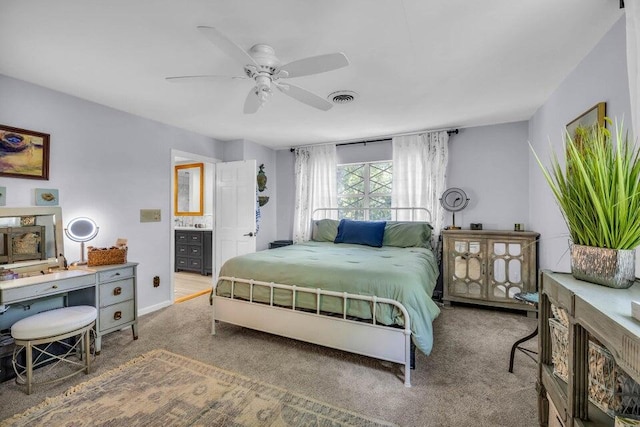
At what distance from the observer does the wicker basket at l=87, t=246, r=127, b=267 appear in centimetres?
270

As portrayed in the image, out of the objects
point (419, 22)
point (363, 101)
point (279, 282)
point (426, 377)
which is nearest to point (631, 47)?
point (419, 22)

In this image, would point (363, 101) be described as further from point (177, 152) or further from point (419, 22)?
point (177, 152)

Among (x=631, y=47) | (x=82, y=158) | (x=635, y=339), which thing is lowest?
(x=635, y=339)

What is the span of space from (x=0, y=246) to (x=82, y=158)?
3.36 feet

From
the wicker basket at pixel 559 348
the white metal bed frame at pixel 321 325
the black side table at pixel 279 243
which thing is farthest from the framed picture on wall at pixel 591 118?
the black side table at pixel 279 243

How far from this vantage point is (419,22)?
5.79 feet

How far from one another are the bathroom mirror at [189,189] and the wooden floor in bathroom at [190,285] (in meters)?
1.18

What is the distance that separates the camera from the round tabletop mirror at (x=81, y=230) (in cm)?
282

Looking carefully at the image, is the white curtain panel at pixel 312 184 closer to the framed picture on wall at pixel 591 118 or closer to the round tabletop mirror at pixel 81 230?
the round tabletop mirror at pixel 81 230

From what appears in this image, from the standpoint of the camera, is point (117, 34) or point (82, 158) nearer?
point (117, 34)

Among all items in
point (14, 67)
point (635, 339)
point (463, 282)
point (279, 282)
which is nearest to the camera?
point (635, 339)

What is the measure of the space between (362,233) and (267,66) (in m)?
2.63

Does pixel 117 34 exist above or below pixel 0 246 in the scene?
above

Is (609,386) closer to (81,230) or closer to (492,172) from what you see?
(492,172)
